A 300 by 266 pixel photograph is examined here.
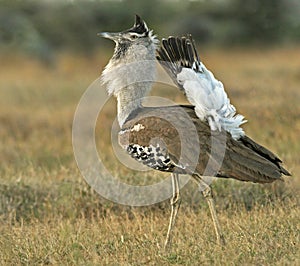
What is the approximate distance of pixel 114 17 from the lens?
89.4ft

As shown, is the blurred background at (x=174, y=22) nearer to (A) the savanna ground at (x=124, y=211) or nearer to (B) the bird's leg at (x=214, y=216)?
(A) the savanna ground at (x=124, y=211)

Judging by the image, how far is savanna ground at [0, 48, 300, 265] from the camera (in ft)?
16.3

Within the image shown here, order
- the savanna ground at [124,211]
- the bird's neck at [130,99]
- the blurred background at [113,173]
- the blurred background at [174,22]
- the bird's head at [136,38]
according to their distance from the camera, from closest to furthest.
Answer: the savanna ground at [124,211]
the blurred background at [113,173]
the bird's neck at [130,99]
the bird's head at [136,38]
the blurred background at [174,22]

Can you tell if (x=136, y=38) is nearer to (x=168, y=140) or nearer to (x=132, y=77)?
(x=132, y=77)

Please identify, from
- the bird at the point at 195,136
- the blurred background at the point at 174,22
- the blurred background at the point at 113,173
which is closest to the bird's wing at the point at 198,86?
the bird at the point at 195,136

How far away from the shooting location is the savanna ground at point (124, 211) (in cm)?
495

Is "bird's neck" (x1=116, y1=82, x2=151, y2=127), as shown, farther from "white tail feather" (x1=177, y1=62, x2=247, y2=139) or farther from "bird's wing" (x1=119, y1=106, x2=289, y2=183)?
"white tail feather" (x1=177, y1=62, x2=247, y2=139)

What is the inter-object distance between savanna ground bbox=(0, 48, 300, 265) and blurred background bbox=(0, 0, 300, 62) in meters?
12.5

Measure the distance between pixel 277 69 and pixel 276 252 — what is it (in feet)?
39.2

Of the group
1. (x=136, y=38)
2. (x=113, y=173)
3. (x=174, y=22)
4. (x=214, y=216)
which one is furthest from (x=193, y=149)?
(x=174, y=22)

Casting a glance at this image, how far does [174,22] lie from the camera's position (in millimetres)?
26578

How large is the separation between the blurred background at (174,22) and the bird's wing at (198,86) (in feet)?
55.8

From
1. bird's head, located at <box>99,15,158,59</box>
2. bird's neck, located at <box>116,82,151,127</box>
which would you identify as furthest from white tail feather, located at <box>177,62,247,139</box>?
bird's head, located at <box>99,15,158,59</box>

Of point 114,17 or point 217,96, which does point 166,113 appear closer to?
point 217,96
